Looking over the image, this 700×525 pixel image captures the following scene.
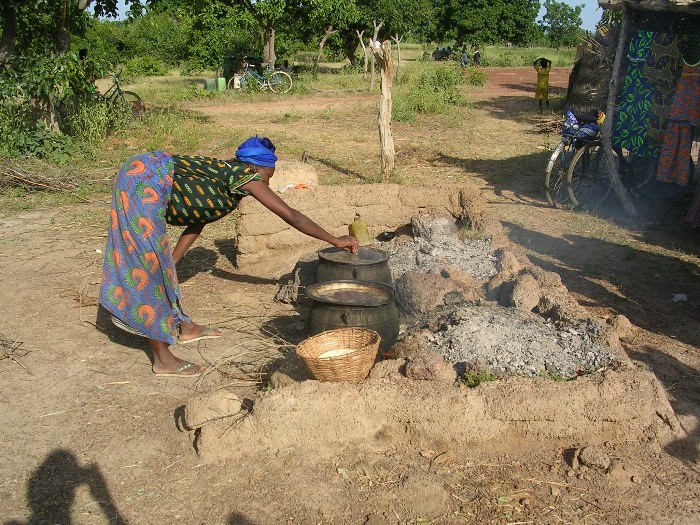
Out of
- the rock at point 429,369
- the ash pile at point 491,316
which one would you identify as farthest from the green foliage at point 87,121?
the rock at point 429,369

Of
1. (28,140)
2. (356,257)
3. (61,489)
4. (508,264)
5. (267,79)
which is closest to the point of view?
(61,489)

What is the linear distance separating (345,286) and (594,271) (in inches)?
112

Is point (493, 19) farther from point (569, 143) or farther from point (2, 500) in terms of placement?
point (2, 500)

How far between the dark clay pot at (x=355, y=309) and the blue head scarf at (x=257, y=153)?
0.80m

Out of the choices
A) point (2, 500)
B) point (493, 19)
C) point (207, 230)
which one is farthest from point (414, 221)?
point (493, 19)

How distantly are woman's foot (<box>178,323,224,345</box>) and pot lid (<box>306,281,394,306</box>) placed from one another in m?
0.92

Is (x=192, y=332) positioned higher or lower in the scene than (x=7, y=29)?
lower

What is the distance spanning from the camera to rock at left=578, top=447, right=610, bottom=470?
10.0 ft

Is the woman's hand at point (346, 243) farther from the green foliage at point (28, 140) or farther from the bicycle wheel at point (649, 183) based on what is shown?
the green foliage at point (28, 140)

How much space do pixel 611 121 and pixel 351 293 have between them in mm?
4857

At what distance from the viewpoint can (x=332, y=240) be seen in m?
3.97

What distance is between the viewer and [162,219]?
12.5 ft

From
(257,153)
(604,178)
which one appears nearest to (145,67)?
(604,178)

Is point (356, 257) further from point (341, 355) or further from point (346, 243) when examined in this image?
point (341, 355)
